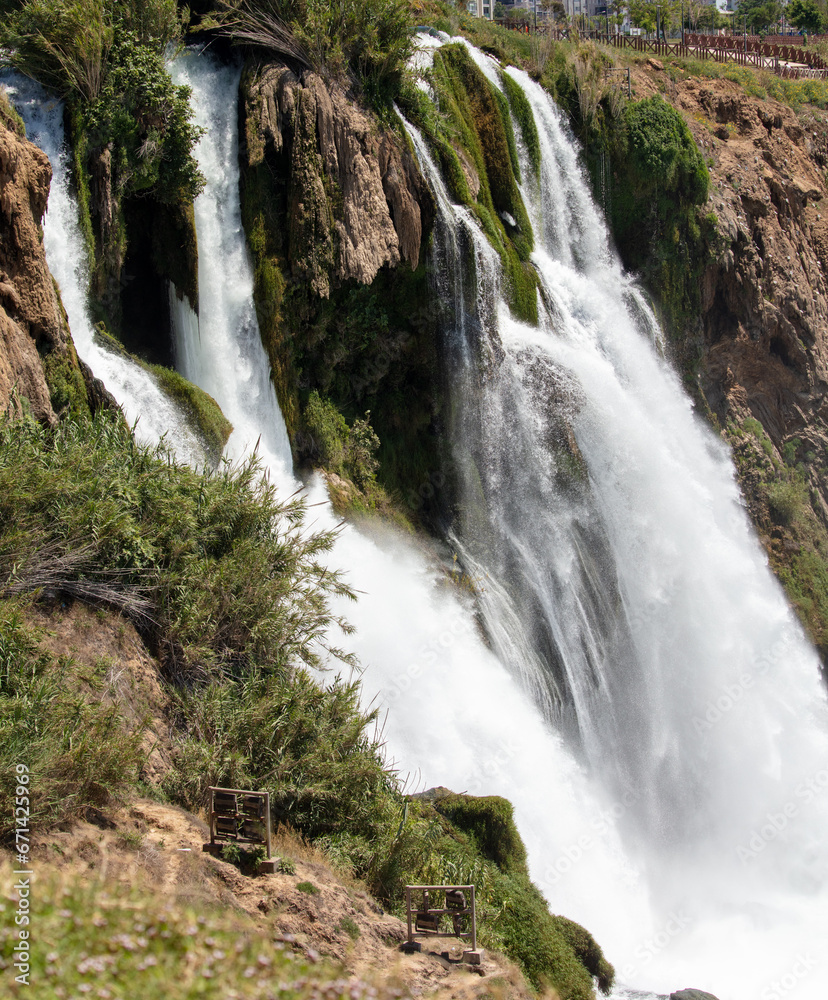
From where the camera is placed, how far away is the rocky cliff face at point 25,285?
30.5 ft

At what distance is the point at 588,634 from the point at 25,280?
10572mm

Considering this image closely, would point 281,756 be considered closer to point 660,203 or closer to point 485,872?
point 485,872

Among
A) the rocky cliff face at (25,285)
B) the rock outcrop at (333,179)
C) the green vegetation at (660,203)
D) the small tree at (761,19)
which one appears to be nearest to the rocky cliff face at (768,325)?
the green vegetation at (660,203)

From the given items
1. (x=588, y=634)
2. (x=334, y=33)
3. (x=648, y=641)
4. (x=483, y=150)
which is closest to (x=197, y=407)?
(x=334, y=33)

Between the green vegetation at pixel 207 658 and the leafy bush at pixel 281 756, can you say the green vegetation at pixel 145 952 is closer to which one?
the green vegetation at pixel 207 658

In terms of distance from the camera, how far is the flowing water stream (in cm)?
1266

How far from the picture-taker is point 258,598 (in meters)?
8.68

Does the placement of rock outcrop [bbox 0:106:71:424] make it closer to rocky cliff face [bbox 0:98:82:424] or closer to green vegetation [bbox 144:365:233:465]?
rocky cliff face [bbox 0:98:82:424]

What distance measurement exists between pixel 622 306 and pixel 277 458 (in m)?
10.8

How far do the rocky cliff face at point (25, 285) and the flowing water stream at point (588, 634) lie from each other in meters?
1.61

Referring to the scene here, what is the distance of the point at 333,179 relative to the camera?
1460 centimetres

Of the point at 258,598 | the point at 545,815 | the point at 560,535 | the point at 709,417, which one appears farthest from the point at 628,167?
the point at 258,598

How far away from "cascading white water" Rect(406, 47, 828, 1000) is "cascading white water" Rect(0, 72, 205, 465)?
5957 mm

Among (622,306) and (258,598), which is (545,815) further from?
(622,306)
